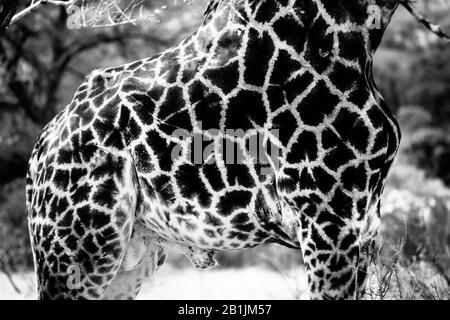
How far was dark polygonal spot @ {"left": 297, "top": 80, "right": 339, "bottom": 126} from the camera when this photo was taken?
3223 mm

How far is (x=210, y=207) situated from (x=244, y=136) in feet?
1.32

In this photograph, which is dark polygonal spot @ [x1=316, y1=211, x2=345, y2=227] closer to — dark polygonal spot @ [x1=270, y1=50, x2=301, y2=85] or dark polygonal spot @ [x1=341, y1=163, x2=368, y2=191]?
dark polygonal spot @ [x1=341, y1=163, x2=368, y2=191]

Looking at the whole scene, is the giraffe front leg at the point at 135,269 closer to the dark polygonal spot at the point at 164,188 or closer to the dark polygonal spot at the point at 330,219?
the dark polygonal spot at the point at 164,188

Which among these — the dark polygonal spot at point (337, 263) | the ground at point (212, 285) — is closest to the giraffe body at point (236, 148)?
the dark polygonal spot at point (337, 263)

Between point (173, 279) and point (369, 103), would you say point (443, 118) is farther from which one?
point (369, 103)

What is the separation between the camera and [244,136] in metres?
3.35

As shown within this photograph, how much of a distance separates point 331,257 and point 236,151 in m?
0.69

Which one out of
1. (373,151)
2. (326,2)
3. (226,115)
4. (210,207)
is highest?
(326,2)

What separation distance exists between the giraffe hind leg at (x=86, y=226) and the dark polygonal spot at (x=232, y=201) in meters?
0.53

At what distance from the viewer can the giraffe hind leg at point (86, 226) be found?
3602 mm

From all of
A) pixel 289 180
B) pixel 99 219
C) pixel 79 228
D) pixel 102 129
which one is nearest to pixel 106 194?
pixel 99 219

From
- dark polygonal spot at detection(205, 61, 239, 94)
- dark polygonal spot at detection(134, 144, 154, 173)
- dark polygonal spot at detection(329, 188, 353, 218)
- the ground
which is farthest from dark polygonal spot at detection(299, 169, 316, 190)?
the ground

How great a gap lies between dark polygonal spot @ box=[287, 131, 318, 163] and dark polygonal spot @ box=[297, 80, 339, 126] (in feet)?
0.21
